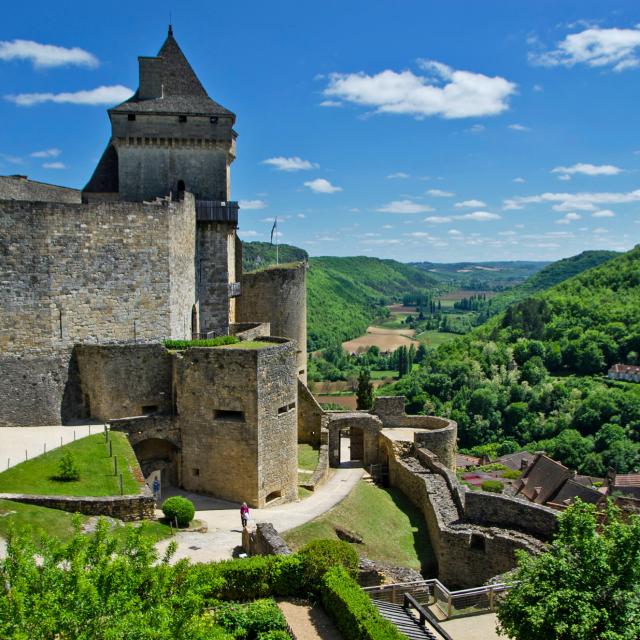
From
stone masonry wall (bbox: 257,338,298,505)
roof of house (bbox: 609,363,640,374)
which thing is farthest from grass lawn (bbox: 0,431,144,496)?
roof of house (bbox: 609,363,640,374)

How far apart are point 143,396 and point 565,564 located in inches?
727

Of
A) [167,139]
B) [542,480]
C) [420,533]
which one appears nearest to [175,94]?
[167,139]

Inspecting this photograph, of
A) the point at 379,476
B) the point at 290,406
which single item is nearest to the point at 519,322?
the point at 379,476

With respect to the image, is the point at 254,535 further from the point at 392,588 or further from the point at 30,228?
the point at 30,228

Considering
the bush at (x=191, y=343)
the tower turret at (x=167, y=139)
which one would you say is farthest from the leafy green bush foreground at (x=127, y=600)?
the tower turret at (x=167, y=139)

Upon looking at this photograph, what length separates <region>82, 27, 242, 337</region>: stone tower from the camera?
110 ft

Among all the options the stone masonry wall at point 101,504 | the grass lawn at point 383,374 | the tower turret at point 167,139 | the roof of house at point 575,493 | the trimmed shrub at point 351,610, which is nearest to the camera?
the trimmed shrub at point 351,610

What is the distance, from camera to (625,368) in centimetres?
10550

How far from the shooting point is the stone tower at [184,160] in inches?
1324

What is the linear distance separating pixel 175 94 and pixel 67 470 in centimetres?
2087

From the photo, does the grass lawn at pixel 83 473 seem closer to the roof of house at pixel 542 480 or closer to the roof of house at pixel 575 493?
the roof of house at pixel 575 493

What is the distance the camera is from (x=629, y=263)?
456ft

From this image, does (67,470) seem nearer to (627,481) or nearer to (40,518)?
(40,518)

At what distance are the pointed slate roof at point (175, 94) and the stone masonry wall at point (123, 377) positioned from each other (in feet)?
42.8
